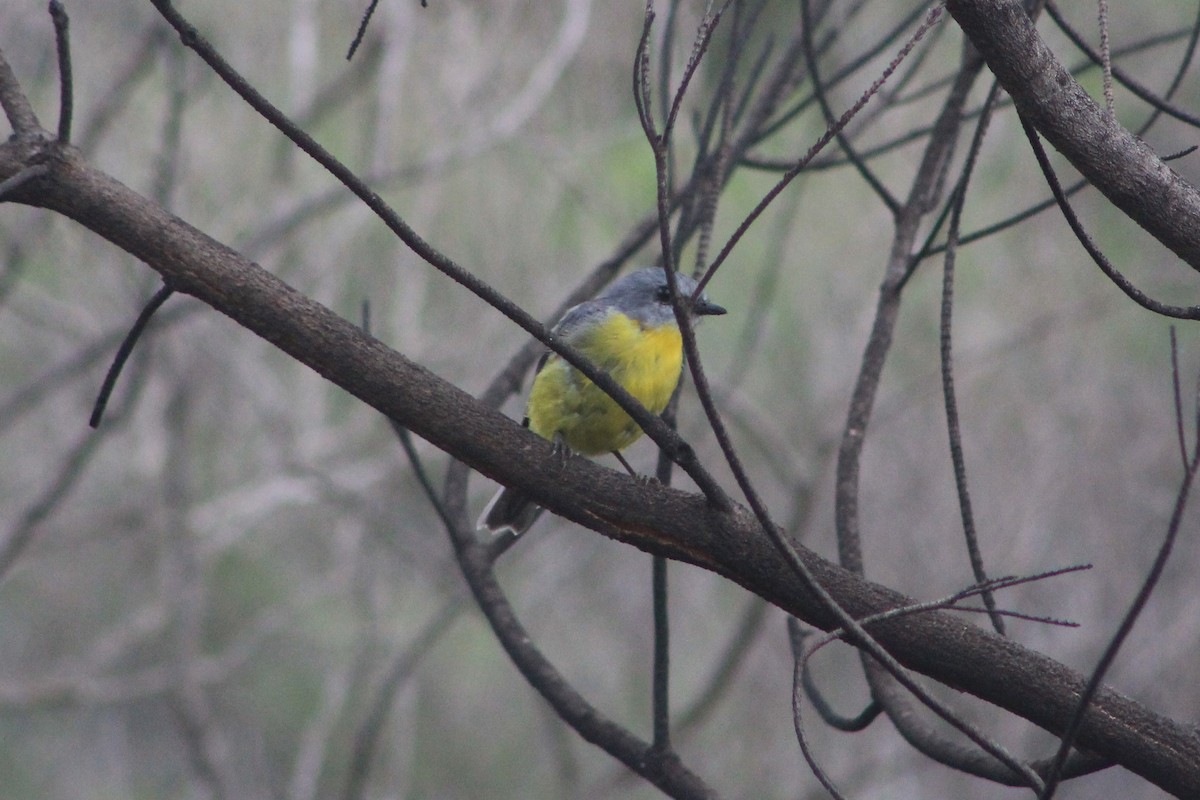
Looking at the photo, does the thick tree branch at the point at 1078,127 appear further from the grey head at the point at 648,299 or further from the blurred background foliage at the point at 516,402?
the blurred background foliage at the point at 516,402

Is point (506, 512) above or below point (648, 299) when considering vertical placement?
below

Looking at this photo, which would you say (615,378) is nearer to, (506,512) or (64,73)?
(506,512)

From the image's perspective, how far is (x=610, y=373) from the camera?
3.70 metres

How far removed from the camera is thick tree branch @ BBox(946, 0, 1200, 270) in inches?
72.2

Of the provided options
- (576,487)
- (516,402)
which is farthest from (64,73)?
(516,402)

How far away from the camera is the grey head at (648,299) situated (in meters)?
3.83

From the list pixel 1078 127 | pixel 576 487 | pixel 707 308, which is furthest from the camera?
pixel 707 308

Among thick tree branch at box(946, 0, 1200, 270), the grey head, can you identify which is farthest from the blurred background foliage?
thick tree branch at box(946, 0, 1200, 270)

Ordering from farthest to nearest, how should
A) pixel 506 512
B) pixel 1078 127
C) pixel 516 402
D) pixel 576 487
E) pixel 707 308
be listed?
pixel 516 402 → pixel 506 512 → pixel 707 308 → pixel 576 487 → pixel 1078 127

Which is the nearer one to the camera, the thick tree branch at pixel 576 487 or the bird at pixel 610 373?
the thick tree branch at pixel 576 487

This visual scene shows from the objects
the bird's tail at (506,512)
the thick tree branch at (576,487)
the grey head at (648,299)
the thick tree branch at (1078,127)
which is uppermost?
the grey head at (648,299)

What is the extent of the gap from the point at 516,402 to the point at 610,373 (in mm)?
3406

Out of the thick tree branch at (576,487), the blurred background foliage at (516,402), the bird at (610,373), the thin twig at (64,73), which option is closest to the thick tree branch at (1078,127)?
the thick tree branch at (576,487)

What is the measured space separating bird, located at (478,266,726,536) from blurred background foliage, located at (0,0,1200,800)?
209cm
